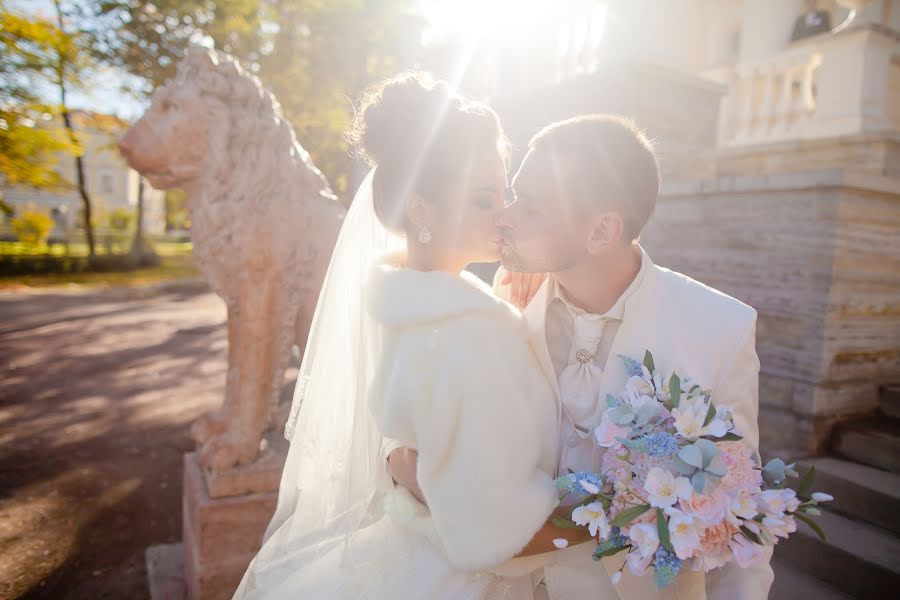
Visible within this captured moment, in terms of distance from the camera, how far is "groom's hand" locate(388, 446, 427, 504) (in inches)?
68.1

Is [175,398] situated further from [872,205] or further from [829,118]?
[829,118]

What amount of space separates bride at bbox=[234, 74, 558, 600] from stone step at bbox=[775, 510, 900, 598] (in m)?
2.14

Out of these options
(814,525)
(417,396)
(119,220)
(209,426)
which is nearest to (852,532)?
(814,525)

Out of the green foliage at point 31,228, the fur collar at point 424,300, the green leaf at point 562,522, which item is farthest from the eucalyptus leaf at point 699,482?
the green foliage at point 31,228

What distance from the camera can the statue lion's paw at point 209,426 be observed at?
346cm

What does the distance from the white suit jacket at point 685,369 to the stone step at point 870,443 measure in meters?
2.36

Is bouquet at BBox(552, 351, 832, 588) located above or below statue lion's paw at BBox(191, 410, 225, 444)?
above

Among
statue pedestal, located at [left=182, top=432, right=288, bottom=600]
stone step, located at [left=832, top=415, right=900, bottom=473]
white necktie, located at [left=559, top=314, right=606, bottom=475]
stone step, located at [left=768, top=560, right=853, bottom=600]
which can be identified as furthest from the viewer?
stone step, located at [left=832, top=415, right=900, bottom=473]

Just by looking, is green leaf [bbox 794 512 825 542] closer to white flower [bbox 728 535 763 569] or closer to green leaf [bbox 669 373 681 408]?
white flower [bbox 728 535 763 569]

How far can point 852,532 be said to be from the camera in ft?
10.1

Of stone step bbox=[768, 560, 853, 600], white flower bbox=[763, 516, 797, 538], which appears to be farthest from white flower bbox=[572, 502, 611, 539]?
stone step bbox=[768, 560, 853, 600]

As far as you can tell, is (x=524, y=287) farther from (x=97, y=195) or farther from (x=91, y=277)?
(x=97, y=195)

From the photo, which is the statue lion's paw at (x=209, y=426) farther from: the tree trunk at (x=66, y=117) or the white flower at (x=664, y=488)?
the tree trunk at (x=66, y=117)

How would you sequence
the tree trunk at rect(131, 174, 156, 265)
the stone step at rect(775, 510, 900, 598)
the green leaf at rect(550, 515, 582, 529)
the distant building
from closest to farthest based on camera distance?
the green leaf at rect(550, 515, 582, 529), the stone step at rect(775, 510, 900, 598), the tree trunk at rect(131, 174, 156, 265), the distant building
